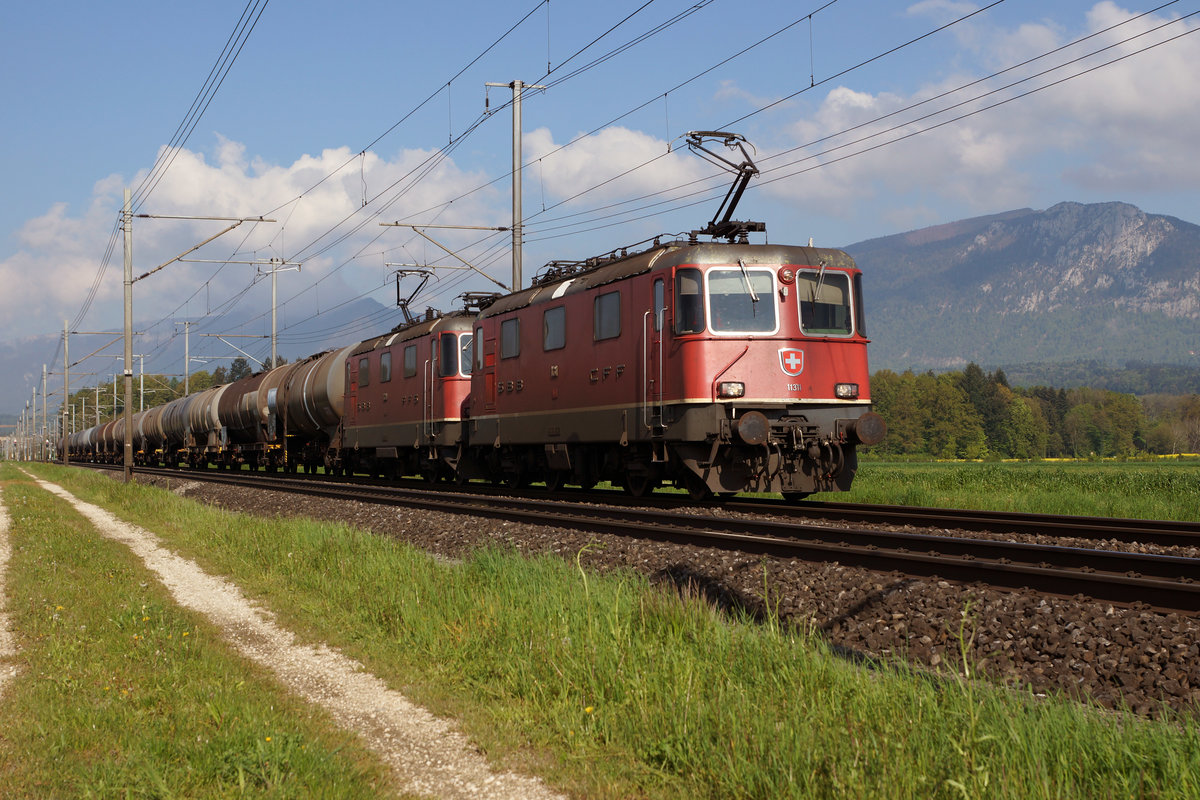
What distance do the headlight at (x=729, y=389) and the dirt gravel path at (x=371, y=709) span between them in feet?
23.7

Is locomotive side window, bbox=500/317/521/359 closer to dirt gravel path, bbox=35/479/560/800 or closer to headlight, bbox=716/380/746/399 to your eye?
headlight, bbox=716/380/746/399

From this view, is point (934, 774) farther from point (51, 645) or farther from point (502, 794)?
point (51, 645)

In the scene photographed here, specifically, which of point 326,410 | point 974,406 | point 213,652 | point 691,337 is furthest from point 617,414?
point 974,406

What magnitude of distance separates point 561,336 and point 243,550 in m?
7.29

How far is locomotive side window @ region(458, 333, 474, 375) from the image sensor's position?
77.0 ft

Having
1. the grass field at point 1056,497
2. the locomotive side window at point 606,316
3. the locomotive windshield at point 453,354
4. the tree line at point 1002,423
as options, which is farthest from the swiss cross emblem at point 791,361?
the tree line at point 1002,423

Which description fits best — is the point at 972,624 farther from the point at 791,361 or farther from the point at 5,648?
the point at 791,361

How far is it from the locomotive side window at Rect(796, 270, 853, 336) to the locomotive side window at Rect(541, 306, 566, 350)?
470cm

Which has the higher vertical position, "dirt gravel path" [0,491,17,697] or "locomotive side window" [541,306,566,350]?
"locomotive side window" [541,306,566,350]

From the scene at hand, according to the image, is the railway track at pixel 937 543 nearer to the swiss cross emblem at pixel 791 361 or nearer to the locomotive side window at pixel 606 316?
the swiss cross emblem at pixel 791 361

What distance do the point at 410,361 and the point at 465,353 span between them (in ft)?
8.72

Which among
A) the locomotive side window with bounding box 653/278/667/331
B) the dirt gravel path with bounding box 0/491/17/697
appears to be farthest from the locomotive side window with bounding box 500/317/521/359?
the dirt gravel path with bounding box 0/491/17/697

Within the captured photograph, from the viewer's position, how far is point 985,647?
6.69 m

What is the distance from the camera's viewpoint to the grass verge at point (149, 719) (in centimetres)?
448
